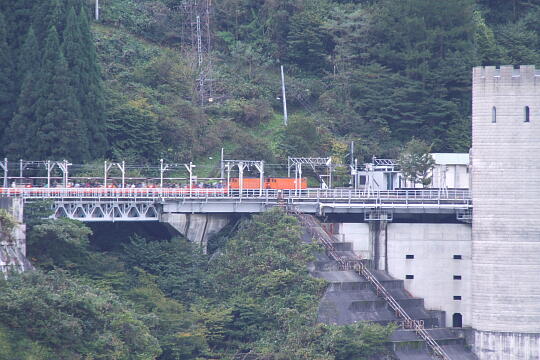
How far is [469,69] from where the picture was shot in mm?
119562

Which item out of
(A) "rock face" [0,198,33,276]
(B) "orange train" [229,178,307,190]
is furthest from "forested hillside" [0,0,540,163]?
Result: (A) "rock face" [0,198,33,276]

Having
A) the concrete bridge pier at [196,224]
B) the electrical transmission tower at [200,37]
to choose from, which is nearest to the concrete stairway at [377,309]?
the concrete bridge pier at [196,224]

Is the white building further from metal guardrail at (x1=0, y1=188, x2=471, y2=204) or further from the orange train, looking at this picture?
the orange train

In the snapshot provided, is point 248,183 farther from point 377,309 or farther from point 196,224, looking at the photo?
point 377,309

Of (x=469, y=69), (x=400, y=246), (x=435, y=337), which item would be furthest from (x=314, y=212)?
(x=469, y=69)

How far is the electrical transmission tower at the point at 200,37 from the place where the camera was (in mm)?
119812

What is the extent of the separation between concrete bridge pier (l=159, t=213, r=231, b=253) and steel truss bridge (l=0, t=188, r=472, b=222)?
2.27 ft

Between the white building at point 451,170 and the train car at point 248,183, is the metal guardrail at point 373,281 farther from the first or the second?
the white building at point 451,170

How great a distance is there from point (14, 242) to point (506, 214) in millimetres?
31881

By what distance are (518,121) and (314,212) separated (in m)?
15.4

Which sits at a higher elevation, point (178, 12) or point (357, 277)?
point (178, 12)

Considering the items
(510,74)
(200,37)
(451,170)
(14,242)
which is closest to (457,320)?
(451,170)

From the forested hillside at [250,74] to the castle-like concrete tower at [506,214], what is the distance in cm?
2252

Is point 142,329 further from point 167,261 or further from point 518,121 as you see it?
point 518,121
